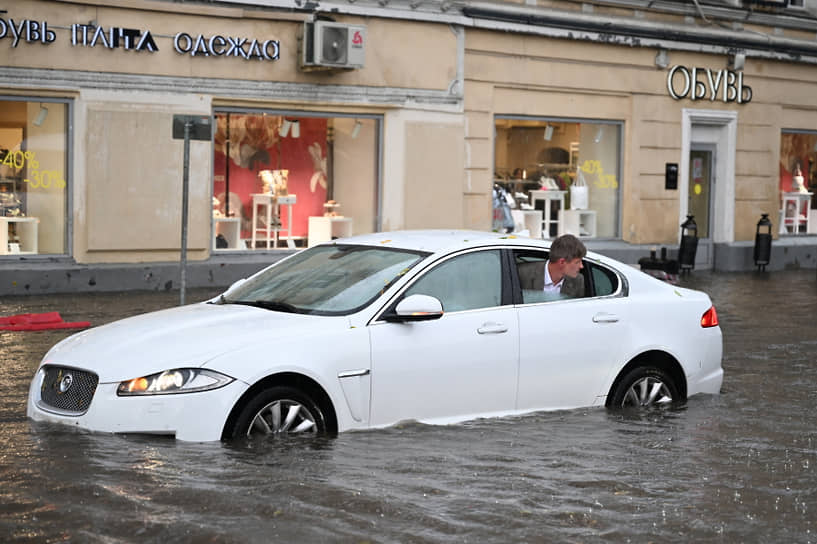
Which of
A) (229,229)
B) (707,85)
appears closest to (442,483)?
(229,229)

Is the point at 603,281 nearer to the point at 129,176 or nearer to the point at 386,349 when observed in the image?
the point at 386,349

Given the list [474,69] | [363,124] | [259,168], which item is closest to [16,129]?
[259,168]

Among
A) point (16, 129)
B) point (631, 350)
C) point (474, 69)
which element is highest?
point (474, 69)

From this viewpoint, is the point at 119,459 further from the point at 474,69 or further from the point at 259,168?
the point at 474,69

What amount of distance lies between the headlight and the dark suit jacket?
2.45 meters

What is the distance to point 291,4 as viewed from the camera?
752 inches

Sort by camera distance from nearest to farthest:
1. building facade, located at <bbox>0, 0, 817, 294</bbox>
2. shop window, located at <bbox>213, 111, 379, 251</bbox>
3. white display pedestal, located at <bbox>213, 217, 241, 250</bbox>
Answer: building facade, located at <bbox>0, 0, 817, 294</bbox>, white display pedestal, located at <bbox>213, 217, 241, 250</bbox>, shop window, located at <bbox>213, 111, 379, 251</bbox>

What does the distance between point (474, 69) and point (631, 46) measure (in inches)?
149

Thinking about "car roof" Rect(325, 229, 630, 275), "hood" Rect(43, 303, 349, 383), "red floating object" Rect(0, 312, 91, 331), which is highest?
"car roof" Rect(325, 229, 630, 275)

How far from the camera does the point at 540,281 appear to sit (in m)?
8.71

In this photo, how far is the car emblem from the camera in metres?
7.38

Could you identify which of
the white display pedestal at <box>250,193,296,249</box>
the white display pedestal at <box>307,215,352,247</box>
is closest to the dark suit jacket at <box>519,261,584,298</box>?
the white display pedestal at <box>250,193,296,249</box>

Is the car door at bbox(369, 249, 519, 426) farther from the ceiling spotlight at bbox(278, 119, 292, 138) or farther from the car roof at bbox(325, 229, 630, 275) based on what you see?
the ceiling spotlight at bbox(278, 119, 292, 138)

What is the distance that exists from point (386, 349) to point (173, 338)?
1.29 m
